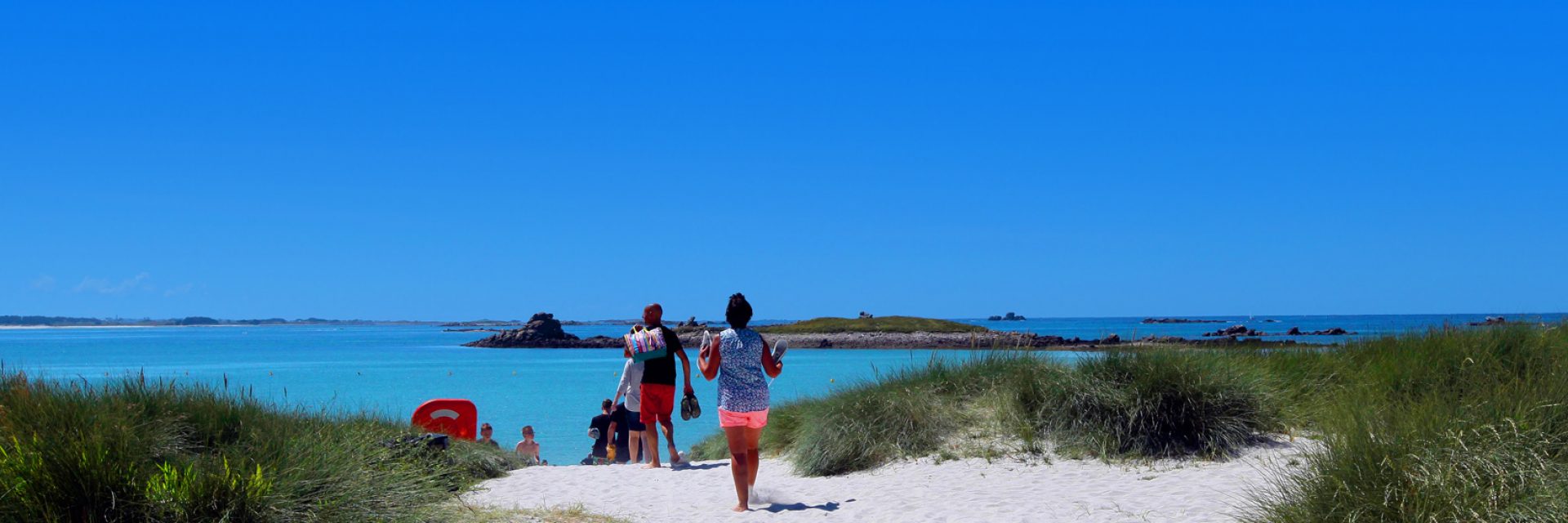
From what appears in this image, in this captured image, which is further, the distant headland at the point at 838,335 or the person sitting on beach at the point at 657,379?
the distant headland at the point at 838,335

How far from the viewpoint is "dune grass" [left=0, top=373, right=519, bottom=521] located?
18.5ft

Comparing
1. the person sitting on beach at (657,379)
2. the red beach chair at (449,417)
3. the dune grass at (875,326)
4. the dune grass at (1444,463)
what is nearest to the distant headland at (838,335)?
the dune grass at (875,326)

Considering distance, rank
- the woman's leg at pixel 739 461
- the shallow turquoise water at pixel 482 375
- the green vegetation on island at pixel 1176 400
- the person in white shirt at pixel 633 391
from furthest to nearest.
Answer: the shallow turquoise water at pixel 482 375, the person in white shirt at pixel 633 391, the woman's leg at pixel 739 461, the green vegetation on island at pixel 1176 400

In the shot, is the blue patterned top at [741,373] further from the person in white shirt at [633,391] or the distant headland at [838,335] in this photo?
the distant headland at [838,335]

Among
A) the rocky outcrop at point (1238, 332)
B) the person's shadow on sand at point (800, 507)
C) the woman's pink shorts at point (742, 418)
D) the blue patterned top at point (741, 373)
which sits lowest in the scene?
the person's shadow on sand at point (800, 507)

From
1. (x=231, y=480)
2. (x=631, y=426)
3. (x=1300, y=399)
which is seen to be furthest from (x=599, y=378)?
(x=231, y=480)

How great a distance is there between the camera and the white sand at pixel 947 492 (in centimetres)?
784

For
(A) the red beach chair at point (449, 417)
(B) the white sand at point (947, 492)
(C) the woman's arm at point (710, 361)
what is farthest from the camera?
(A) the red beach chair at point (449, 417)

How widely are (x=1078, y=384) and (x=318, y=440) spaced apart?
6.46 metres

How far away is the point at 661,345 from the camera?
1077cm

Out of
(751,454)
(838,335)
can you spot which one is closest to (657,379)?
(751,454)

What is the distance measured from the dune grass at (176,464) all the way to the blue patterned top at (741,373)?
2.09 meters

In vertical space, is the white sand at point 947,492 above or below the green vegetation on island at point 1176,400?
below

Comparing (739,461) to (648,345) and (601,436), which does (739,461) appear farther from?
(601,436)
